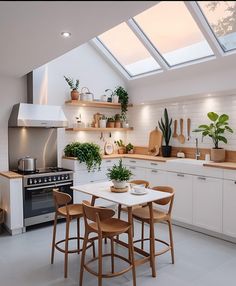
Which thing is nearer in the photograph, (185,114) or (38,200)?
(38,200)

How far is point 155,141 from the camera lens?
5.48m

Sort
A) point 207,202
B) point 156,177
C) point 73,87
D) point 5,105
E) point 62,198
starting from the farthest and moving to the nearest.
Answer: point 73,87 < point 156,177 < point 5,105 < point 207,202 < point 62,198

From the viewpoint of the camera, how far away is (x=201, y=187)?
158 inches

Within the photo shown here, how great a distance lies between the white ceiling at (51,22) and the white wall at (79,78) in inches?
59.6

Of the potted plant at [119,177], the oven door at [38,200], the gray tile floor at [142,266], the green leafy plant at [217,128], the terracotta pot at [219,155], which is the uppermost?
the green leafy plant at [217,128]

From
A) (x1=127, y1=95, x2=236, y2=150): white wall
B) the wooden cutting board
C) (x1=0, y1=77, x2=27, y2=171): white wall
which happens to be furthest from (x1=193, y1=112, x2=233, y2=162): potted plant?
(x1=0, y1=77, x2=27, y2=171): white wall

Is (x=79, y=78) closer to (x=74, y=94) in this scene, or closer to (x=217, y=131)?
(x=74, y=94)

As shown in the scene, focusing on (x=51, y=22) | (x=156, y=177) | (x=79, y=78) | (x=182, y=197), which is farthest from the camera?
(x=79, y=78)

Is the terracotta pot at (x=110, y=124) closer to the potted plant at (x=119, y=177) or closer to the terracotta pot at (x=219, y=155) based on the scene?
the terracotta pot at (x=219, y=155)

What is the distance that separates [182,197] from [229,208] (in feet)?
2.60

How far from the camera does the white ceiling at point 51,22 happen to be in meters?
1.89

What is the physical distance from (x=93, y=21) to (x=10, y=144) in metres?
2.97

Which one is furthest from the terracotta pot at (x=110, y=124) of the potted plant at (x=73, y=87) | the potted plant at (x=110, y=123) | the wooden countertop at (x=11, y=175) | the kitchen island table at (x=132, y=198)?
the kitchen island table at (x=132, y=198)

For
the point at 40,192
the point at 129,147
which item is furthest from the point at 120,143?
the point at 40,192
